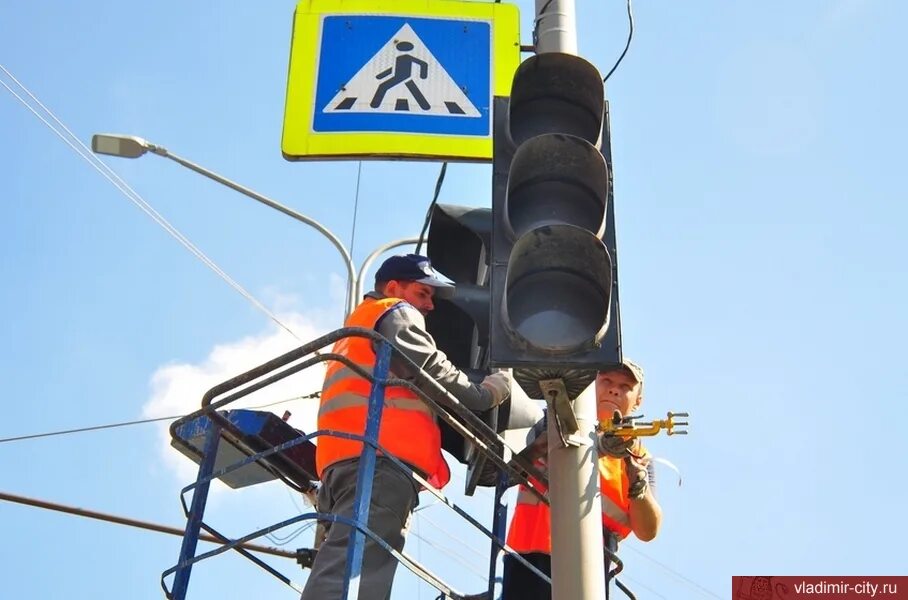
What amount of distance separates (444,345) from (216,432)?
1354mm

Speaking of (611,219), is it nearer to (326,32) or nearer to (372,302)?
(372,302)

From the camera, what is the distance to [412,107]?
252 inches

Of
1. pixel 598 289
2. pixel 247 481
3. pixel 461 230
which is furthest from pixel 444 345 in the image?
pixel 598 289

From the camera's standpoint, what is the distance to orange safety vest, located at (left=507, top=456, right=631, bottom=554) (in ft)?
17.6

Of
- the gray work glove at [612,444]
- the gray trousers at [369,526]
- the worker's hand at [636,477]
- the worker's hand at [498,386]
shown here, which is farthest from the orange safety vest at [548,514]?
the gray work glove at [612,444]

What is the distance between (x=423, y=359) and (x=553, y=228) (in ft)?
4.63

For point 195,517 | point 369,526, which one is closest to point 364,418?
point 369,526

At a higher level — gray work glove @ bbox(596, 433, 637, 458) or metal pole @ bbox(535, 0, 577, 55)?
metal pole @ bbox(535, 0, 577, 55)
